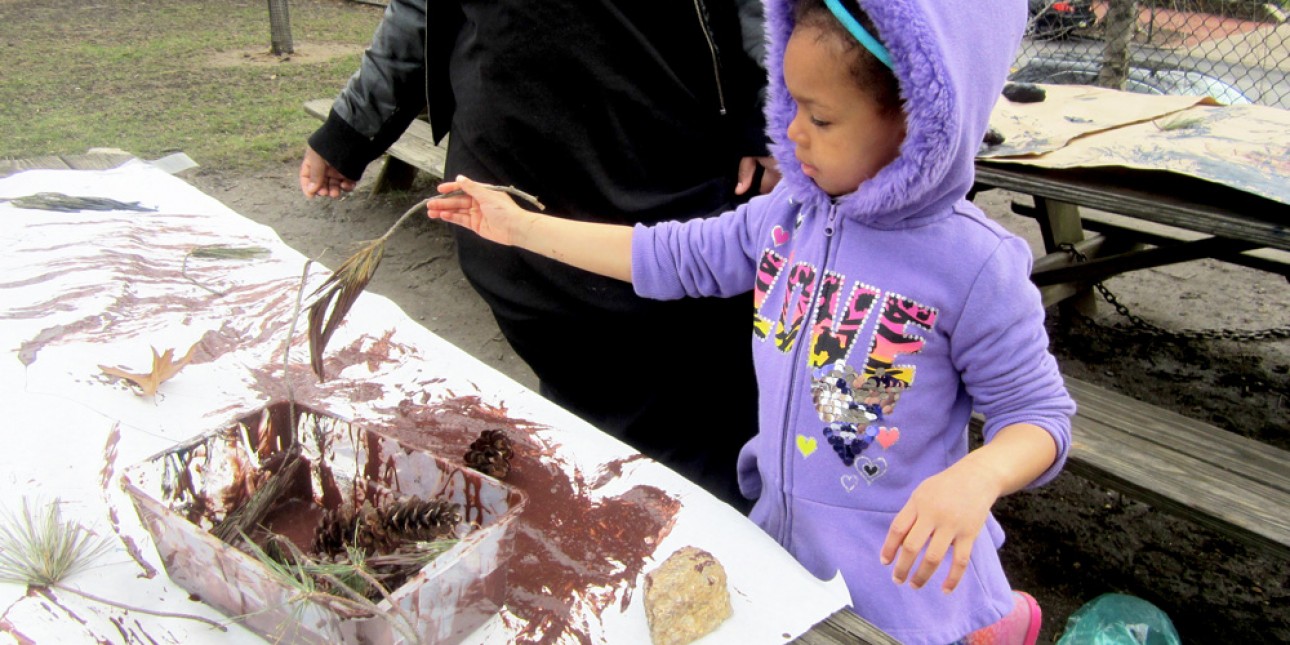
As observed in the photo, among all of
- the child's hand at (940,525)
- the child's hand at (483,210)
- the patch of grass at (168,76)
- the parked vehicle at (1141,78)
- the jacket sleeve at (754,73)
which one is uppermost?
the jacket sleeve at (754,73)

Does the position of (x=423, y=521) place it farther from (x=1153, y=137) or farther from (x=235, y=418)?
(x=1153, y=137)

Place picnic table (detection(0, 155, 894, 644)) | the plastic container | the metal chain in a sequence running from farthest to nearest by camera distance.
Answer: the metal chain, picnic table (detection(0, 155, 894, 644)), the plastic container

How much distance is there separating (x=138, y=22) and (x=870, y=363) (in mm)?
9289

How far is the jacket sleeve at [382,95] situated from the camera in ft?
6.11

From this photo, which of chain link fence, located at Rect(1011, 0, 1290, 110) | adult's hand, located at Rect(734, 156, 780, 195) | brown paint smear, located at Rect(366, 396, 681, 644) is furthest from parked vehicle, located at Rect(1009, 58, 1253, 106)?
brown paint smear, located at Rect(366, 396, 681, 644)

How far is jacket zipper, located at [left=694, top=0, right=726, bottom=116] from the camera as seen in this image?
62.1 inches

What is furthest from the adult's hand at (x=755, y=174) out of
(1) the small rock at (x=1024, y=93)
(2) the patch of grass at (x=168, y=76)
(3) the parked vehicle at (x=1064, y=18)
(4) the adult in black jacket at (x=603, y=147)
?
(2) the patch of grass at (x=168, y=76)

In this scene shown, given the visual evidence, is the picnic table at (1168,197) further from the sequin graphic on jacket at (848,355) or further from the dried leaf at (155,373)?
the sequin graphic on jacket at (848,355)

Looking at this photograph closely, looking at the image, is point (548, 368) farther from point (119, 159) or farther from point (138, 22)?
point (138, 22)

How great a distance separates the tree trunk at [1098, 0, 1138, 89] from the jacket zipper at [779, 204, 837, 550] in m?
4.06

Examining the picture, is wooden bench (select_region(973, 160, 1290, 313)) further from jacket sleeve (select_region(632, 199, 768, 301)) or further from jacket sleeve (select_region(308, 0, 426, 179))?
jacket sleeve (select_region(308, 0, 426, 179))

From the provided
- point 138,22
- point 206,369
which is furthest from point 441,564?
point 138,22

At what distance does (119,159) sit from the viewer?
8.54 ft

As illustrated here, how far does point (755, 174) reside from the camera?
177cm
